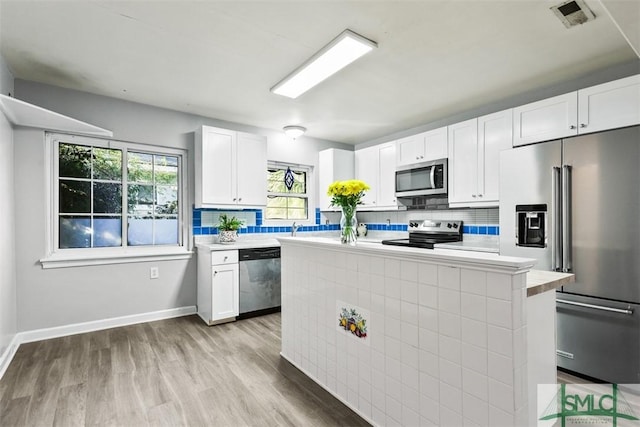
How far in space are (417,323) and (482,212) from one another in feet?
8.96

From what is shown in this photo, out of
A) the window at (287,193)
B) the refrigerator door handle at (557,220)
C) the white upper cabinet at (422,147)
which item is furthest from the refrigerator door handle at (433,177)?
the window at (287,193)

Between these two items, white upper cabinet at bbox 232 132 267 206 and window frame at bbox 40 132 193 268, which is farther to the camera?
white upper cabinet at bbox 232 132 267 206

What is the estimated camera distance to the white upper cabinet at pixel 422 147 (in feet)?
12.5

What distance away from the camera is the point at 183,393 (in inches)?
84.0

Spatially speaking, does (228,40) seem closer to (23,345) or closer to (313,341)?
(313,341)

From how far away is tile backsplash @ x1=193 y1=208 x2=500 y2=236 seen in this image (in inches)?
148

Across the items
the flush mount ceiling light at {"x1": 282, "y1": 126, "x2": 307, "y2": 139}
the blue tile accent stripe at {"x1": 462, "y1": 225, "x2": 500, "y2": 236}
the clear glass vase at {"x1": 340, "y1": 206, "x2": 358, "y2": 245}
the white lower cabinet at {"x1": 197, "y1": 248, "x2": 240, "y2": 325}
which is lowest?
the white lower cabinet at {"x1": 197, "y1": 248, "x2": 240, "y2": 325}

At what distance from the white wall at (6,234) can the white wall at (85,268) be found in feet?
0.42

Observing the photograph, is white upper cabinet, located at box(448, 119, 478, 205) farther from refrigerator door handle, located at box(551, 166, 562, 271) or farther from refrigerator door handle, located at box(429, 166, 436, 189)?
refrigerator door handle, located at box(551, 166, 562, 271)

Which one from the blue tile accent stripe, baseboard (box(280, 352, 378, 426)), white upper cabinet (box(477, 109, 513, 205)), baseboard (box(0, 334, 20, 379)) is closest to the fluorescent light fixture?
white upper cabinet (box(477, 109, 513, 205))

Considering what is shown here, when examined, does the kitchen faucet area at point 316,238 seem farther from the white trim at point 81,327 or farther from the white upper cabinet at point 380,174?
the white upper cabinet at point 380,174

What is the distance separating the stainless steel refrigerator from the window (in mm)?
3129

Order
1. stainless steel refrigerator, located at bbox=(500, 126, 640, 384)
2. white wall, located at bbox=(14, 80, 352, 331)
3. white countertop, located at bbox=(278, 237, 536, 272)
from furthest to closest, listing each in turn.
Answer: white wall, located at bbox=(14, 80, 352, 331)
stainless steel refrigerator, located at bbox=(500, 126, 640, 384)
white countertop, located at bbox=(278, 237, 536, 272)

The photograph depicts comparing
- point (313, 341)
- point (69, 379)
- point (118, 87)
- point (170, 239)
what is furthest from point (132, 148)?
point (313, 341)
